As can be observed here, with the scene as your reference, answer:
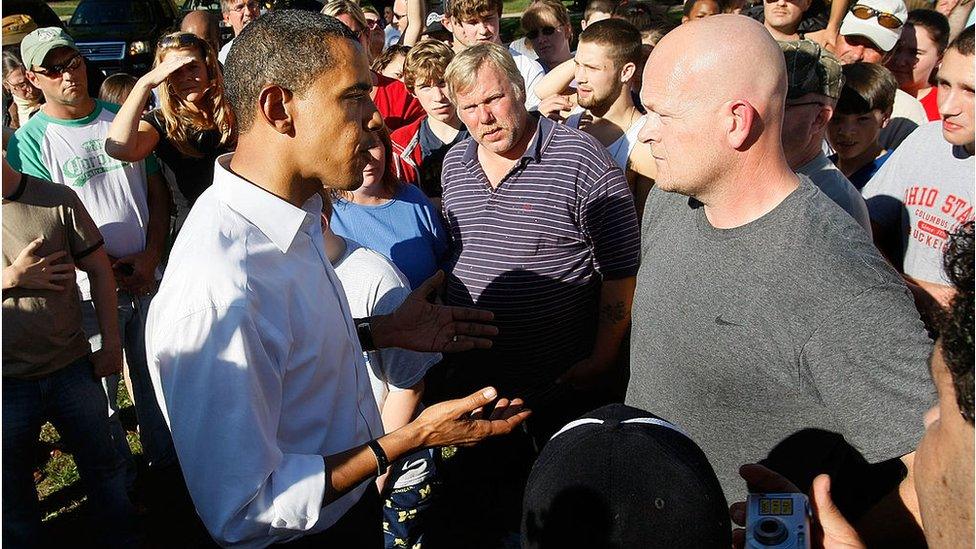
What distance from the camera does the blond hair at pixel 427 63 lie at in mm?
5121

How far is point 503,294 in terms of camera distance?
381 cm

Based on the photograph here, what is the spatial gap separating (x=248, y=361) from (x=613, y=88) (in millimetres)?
3206

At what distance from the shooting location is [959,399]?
128cm

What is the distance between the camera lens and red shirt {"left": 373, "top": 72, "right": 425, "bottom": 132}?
19.5 ft

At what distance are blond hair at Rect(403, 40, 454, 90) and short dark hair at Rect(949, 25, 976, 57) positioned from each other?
9.29 ft

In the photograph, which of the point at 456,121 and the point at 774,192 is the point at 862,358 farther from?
the point at 456,121

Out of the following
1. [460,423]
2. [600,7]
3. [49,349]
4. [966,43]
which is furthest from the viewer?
[600,7]

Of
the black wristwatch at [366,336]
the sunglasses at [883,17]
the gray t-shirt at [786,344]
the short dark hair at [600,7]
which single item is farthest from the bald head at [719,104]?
the short dark hair at [600,7]

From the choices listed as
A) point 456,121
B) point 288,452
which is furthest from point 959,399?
point 456,121

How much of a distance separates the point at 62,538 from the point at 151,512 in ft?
1.50

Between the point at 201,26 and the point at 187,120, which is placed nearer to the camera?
the point at 187,120

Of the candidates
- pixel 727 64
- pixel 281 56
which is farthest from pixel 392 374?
pixel 727 64

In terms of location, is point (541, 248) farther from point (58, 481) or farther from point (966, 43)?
point (58, 481)

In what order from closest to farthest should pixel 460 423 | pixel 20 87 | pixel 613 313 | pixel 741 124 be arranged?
pixel 741 124 < pixel 460 423 < pixel 613 313 < pixel 20 87
